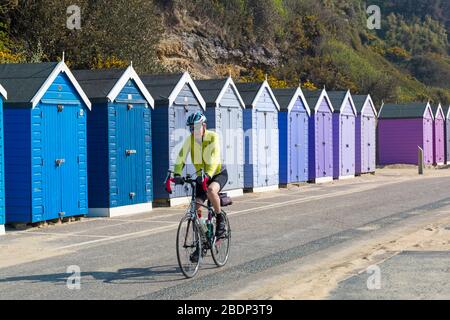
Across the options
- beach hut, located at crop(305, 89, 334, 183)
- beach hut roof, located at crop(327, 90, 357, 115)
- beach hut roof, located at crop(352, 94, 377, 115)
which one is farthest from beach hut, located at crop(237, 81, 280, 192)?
beach hut roof, located at crop(352, 94, 377, 115)

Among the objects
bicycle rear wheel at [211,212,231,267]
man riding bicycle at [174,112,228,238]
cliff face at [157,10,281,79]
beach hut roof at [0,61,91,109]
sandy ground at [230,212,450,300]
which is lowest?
sandy ground at [230,212,450,300]

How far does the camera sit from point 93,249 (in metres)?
12.8

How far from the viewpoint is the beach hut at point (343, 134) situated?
32156 mm

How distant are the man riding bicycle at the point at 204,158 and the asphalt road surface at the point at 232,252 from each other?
3.18 ft

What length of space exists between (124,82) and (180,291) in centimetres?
997

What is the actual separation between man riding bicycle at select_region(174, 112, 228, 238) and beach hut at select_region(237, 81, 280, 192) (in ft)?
46.6

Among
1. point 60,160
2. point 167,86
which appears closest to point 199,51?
point 167,86

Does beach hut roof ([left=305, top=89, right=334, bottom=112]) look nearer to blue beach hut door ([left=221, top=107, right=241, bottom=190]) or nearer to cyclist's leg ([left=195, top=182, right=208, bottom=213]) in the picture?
blue beach hut door ([left=221, top=107, right=241, bottom=190])

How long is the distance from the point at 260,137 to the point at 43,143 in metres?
10.6

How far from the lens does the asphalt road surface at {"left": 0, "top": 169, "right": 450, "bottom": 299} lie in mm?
9203

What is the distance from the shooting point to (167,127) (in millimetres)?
20375

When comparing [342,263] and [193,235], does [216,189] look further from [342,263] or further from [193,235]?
[342,263]

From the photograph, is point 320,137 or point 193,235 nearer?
point 193,235

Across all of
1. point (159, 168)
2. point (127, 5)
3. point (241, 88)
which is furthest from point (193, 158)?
point (127, 5)
